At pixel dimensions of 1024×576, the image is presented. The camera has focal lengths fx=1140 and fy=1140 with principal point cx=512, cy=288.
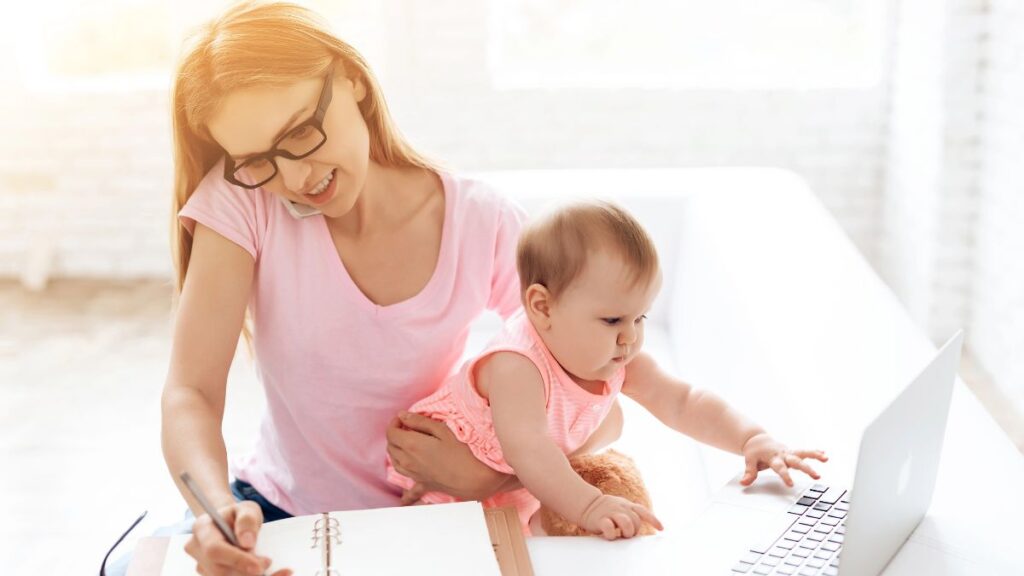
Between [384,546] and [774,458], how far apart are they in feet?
1.49

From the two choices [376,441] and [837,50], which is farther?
[837,50]

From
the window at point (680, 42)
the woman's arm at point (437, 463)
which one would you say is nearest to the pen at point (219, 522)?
the woman's arm at point (437, 463)

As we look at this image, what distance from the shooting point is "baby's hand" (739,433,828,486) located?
4.12ft

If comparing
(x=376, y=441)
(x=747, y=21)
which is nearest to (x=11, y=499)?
(x=376, y=441)

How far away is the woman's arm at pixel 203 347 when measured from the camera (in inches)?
51.7

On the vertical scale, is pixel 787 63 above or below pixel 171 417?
above

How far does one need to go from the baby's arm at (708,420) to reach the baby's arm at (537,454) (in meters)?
0.16

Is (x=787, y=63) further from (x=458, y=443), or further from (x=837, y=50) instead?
(x=458, y=443)

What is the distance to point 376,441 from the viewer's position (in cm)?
160

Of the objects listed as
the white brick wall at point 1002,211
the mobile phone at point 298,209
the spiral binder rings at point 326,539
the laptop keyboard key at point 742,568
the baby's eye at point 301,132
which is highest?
the white brick wall at point 1002,211

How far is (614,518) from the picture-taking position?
1.23m

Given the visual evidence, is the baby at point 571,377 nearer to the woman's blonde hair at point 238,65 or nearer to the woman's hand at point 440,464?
the woman's hand at point 440,464

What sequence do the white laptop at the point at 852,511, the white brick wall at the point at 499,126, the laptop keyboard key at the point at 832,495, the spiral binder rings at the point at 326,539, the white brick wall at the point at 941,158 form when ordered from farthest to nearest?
the white brick wall at the point at 499,126
the white brick wall at the point at 941,158
the laptop keyboard key at the point at 832,495
the spiral binder rings at the point at 326,539
the white laptop at the point at 852,511

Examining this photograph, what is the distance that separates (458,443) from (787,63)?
308 cm
